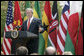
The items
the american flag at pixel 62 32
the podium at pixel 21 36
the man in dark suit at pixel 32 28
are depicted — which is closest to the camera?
the podium at pixel 21 36

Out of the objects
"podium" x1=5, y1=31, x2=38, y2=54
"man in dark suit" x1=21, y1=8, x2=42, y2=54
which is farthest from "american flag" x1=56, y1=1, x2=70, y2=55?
"podium" x1=5, y1=31, x2=38, y2=54

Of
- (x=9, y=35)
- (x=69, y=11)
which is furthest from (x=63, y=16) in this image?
(x=9, y=35)

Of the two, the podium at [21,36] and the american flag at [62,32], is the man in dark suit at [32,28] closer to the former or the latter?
the podium at [21,36]

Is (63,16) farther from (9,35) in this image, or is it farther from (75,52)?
(9,35)

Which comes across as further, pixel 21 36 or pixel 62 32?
pixel 62 32

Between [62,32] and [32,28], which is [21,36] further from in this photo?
[62,32]

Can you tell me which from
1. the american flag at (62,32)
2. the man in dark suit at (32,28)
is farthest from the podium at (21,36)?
the american flag at (62,32)

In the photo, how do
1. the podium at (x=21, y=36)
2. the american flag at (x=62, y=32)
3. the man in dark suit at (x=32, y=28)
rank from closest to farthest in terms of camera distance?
the podium at (x=21, y=36), the man in dark suit at (x=32, y=28), the american flag at (x=62, y=32)

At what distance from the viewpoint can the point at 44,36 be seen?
738 cm

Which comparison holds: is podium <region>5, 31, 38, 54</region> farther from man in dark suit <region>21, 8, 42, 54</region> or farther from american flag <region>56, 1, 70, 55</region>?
american flag <region>56, 1, 70, 55</region>

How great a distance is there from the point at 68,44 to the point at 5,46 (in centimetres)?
261

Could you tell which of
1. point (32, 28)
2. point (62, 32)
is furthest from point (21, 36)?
point (62, 32)

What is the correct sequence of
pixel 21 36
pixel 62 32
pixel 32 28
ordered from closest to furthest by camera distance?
pixel 21 36 → pixel 32 28 → pixel 62 32

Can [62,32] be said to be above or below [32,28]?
below
